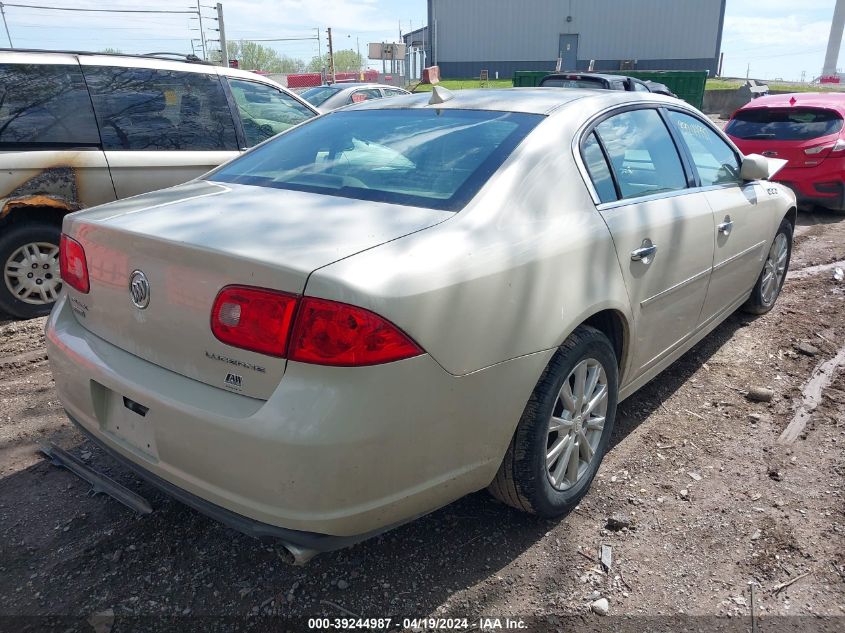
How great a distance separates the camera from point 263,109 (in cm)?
582

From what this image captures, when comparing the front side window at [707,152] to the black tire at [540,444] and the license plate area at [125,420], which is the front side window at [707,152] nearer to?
the black tire at [540,444]

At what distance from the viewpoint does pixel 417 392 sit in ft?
6.08

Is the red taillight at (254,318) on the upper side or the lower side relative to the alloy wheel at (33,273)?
upper

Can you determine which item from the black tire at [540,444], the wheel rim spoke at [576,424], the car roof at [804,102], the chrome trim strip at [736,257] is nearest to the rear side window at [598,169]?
the black tire at [540,444]

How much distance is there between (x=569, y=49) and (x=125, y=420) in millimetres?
46475

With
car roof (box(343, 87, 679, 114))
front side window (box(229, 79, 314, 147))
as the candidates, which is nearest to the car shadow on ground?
car roof (box(343, 87, 679, 114))

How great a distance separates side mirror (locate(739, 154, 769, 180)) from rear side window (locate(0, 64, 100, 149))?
4.49 m

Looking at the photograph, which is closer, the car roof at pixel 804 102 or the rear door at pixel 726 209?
the rear door at pixel 726 209

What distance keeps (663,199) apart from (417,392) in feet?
6.02

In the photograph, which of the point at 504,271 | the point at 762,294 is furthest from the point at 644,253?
the point at 762,294

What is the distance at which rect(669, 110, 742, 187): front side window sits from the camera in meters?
3.57

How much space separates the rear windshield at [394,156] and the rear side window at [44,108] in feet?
7.68

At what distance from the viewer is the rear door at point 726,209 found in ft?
11.6

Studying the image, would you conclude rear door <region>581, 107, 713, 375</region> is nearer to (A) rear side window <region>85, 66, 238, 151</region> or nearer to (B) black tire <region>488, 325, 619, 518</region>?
(B) black tire <region>488, 325, 619, 518</region>
